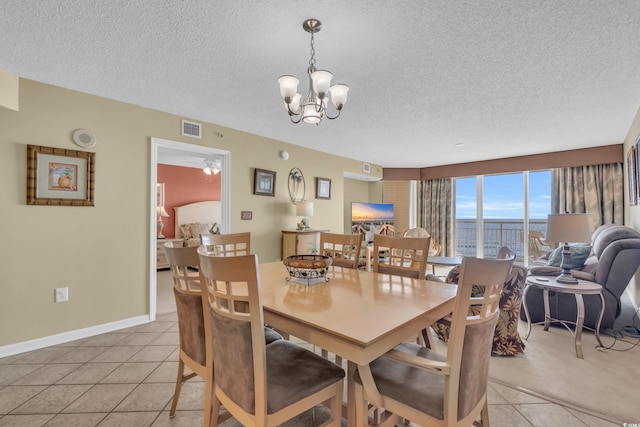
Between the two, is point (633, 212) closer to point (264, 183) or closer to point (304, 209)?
point (304, 209)

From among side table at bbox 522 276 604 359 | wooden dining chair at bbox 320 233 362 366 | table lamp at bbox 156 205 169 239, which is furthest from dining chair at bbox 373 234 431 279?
table lamp at bbox 156 205 169 239

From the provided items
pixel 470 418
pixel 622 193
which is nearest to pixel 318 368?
pixel 470 418

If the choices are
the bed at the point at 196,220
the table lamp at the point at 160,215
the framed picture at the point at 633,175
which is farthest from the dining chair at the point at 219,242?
the framed picture at the point at 633,175

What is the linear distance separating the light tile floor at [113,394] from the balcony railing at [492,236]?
5.38 metres

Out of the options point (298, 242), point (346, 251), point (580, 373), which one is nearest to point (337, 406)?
point (346, 251)

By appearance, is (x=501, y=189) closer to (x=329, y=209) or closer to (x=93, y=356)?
(x=329, y=209)

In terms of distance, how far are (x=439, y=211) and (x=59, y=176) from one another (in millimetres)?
6829

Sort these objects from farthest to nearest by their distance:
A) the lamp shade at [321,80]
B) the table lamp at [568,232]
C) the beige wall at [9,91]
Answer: the table lamp at [568,232]
the beige wall at [9,91]
the lamp shade at [321,80]

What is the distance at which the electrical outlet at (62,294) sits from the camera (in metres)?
2.72

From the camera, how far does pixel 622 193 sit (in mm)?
4801

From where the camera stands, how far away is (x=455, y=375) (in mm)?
1043

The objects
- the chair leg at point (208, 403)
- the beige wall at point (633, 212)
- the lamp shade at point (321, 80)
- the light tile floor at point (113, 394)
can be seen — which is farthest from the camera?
the beige wall at point (633, 212)

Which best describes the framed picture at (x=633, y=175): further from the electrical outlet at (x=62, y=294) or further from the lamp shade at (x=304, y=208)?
the electrical outlet at (x=62, y=294)

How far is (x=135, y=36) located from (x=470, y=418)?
2832 millimetres
